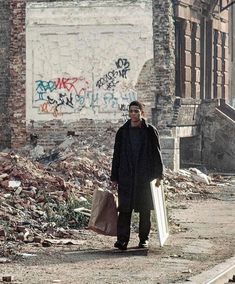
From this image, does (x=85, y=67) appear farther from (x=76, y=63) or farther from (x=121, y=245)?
(x=121, y=245)

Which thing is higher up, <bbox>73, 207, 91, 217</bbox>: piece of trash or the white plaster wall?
the white plaster wall

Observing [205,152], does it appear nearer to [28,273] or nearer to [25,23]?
[25,23]

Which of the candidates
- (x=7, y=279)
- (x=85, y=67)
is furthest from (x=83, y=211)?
(x=85, y=67)

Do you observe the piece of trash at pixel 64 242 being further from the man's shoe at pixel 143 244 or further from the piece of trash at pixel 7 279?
the piece of trash at pixel 7 279

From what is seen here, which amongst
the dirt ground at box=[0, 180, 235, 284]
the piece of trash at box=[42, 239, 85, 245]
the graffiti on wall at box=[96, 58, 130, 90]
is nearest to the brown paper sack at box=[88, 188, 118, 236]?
the dirt ground at box=[0, 180, 235, 284]

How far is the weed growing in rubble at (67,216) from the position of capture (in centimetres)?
1134

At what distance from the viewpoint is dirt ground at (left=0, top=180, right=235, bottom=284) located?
25.7 ft

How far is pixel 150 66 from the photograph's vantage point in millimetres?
20297

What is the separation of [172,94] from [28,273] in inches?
524

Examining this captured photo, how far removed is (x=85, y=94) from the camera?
20500 millimetres

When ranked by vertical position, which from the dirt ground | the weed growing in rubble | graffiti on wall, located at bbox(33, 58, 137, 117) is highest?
graffiti on wall, located at bbox(33, 58, 137, 117)

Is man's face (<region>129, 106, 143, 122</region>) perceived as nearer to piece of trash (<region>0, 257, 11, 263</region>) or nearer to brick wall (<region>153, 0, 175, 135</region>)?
piece of trash (<region>0, 257, 11, 263</region>)

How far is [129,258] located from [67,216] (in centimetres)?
276

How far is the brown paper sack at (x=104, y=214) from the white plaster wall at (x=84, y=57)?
10.5 m
